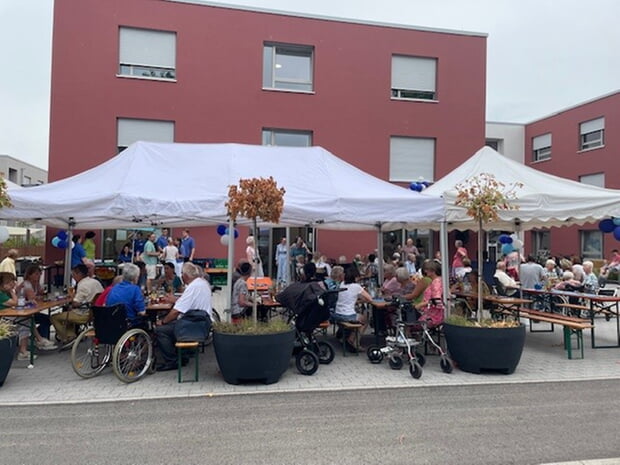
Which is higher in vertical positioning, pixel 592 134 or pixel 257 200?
pixel 592 134

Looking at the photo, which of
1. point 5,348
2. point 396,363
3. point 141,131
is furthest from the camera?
point 141,131

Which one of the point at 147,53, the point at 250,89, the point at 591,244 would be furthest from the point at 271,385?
the point at 591,244

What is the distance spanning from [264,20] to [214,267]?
8.65 meters

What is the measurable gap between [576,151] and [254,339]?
25374 mm

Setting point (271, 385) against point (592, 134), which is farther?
point (592, 134)

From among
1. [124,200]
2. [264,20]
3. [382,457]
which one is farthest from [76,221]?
[264,20]

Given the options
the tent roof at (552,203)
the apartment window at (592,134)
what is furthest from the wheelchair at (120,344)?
the apartment window at (592,134)

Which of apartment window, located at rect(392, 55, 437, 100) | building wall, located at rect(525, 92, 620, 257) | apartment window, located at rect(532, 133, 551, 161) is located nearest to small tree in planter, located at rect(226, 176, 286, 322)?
apartment window, located at rect(392, 55, 437, 100)

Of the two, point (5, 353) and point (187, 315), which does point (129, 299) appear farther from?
point (5, 353)

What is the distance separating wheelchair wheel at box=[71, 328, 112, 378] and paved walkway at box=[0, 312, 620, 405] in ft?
0.35

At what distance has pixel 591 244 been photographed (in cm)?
2408

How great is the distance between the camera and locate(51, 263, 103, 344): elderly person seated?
23.1ft

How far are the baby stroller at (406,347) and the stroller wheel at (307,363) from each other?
993 mm

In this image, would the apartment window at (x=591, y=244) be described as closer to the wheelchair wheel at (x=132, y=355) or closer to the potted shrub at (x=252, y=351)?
the potted shrub at (x=252, y=351)
